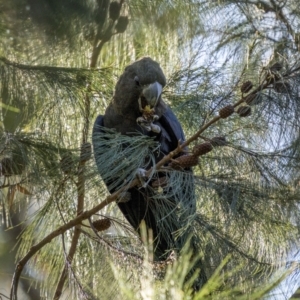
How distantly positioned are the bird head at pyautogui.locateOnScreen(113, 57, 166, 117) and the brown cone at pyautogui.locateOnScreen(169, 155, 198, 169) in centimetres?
64

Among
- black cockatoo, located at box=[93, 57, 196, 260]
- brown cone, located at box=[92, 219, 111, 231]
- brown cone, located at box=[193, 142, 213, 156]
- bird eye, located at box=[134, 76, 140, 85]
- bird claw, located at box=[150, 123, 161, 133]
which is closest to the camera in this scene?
brown cone, located at box=[193, 142, 213, 156]

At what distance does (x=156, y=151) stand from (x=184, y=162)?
43 centimetres

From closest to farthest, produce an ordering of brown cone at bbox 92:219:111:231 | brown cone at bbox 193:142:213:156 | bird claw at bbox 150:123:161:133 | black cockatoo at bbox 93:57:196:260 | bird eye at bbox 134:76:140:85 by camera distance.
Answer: brown cone at bbox 193:142:213:156 < black cockatoo at bbox 93:57:196:260 < brown cone at bbox 92:219:111:231 < bird claw at bbox 150:123:161:133 < bird eye at bbox 134:76:140:85

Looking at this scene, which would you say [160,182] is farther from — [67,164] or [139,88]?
[139,88]

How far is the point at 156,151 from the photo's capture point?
2.76 meters

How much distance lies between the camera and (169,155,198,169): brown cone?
2316mm

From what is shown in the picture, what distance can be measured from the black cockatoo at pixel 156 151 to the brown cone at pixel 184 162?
2cm

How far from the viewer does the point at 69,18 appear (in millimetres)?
2867

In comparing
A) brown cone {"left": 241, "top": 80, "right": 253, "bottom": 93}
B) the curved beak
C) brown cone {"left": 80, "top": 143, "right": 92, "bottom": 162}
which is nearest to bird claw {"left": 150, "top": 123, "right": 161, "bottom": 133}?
the curved beak

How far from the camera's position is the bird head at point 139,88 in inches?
117

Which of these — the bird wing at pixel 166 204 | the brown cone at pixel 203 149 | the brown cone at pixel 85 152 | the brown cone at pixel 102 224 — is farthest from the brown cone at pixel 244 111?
the brown cone at pixel 102 224

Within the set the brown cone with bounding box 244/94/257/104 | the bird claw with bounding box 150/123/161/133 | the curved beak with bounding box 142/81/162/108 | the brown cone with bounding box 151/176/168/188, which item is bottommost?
the brown cone with bounding box 151/176/168/188

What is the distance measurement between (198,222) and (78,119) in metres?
0.87

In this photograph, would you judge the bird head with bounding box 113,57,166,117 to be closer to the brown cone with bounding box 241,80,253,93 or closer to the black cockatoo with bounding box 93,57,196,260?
the black cockatoo with bounding box 93,57,196,260
